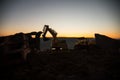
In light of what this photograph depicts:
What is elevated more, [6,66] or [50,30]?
[50,30]

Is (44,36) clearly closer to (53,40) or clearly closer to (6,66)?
(53,40)

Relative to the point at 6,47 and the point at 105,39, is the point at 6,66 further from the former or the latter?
the point at 105,39

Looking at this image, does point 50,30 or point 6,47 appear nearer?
point 6,47

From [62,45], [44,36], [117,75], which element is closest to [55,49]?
[62,45]

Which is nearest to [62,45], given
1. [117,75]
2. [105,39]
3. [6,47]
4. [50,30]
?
[50,30]

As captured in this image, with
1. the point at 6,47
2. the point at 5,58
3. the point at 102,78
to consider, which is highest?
the point at 6,47

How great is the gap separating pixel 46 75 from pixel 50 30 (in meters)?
11.0

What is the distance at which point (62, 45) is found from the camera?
18.4 m

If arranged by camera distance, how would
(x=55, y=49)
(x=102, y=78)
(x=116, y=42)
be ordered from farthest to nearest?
(x=116, y=42)
(x=55, y=49)
(x=102, y=78)

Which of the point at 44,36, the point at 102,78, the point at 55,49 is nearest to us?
the point at 102,78

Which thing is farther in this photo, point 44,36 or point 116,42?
point 116,42

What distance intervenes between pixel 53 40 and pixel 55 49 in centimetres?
138

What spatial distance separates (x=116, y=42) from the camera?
67.1 feet

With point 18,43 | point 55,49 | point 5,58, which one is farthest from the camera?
point 55,49
